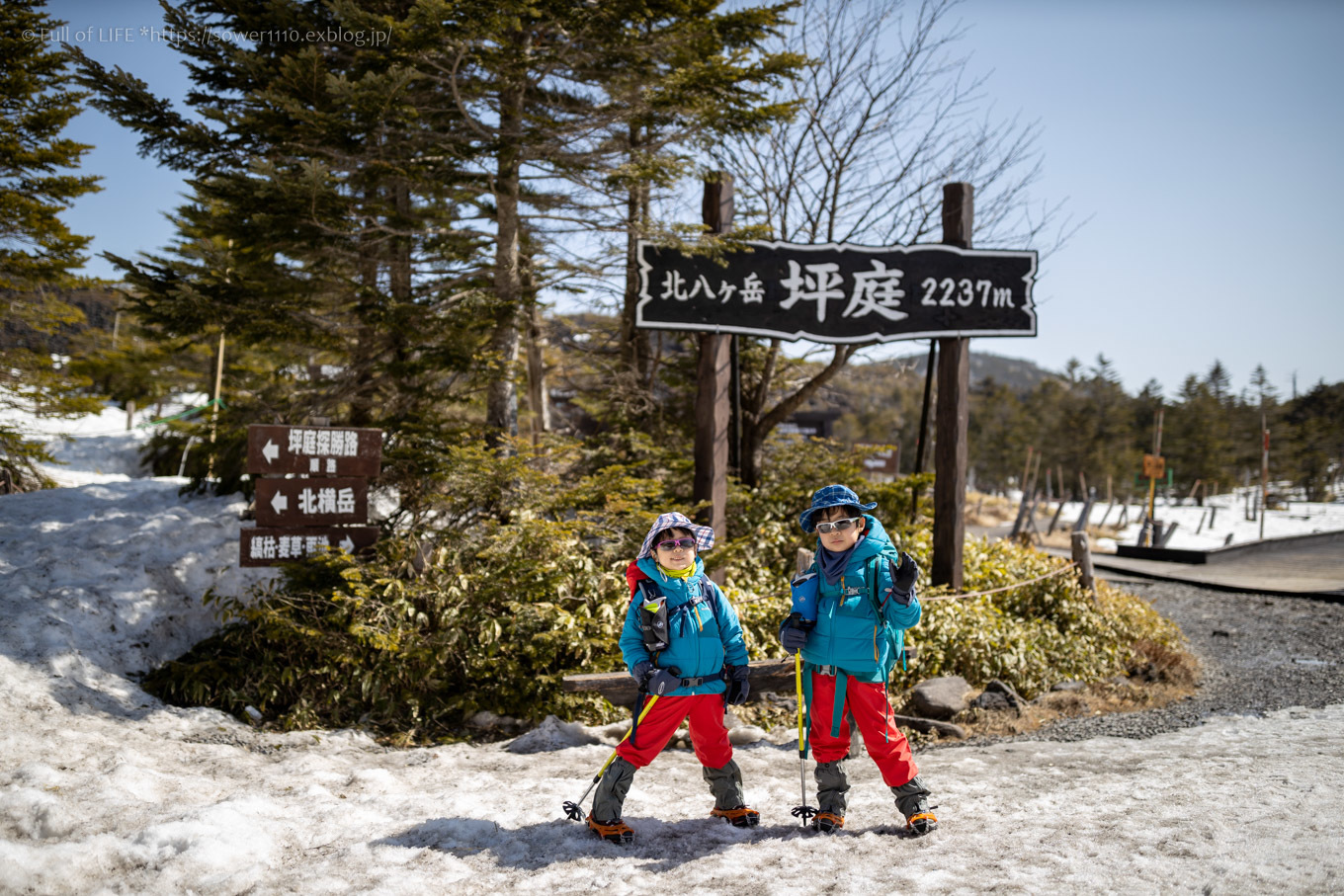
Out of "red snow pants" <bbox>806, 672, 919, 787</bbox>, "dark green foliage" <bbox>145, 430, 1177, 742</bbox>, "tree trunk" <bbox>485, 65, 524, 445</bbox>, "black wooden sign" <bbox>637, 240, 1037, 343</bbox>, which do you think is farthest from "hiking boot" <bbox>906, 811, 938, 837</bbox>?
"tree trunk" <bbox>485, 65, 524, 445</bbox>

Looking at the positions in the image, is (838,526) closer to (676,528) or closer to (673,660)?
(676,528)

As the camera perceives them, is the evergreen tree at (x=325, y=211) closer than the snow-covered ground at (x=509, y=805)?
No

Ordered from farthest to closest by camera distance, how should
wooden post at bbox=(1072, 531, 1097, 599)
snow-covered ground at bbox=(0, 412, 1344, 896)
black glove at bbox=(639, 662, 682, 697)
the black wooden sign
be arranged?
wooden post at bbox=(1072, 531, 1097, 599) → the black wooden sign → black glove at bbox=(639, 662, 682, 697) → snow-covered ground at bbox=(0, 412, 1344, 896)

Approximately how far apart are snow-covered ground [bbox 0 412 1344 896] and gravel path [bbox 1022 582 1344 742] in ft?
1.18

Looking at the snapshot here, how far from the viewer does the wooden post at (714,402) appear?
777 centimetres

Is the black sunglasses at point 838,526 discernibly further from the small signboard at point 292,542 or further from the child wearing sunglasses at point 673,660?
the small signboard at point 292,542

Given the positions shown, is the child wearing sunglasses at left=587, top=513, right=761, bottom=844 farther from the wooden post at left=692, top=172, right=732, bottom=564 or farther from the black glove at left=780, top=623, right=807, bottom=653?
the wooden post at left=692, top=172, right=732, bottom=564

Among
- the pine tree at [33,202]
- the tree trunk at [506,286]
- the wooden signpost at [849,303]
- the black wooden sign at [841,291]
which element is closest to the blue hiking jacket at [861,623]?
the wooden signpost at [849,303]

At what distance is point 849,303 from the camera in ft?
26.9

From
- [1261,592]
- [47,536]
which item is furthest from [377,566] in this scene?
[1261,592]

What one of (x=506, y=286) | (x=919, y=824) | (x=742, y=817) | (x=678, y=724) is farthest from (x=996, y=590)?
(x=506, y=286)

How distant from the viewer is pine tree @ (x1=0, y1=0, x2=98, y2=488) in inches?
380

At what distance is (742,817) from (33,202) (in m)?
13.2

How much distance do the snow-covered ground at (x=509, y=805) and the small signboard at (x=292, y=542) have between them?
3.25 feet
